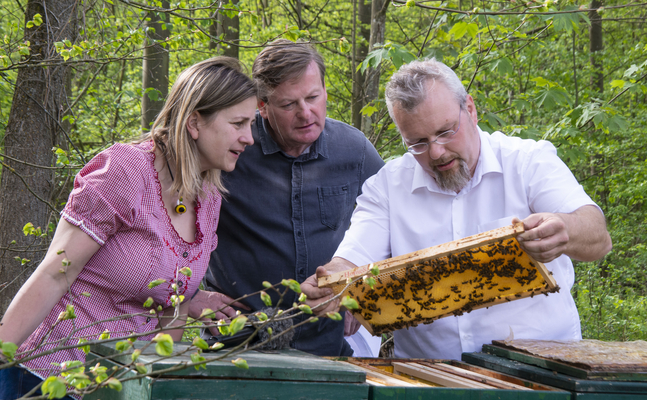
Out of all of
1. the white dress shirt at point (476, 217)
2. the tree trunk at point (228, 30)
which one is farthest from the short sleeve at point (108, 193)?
the tree trunk at point (228, 30)

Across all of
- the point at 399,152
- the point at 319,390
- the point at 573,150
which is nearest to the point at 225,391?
the point at 319,390

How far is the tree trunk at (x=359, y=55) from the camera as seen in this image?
679 cm

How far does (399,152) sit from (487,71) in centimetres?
134

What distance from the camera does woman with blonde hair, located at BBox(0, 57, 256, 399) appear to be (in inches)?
83.0

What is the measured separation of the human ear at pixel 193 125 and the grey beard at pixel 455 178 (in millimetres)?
1243

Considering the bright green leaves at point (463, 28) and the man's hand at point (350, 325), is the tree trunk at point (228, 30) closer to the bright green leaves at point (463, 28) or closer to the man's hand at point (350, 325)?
the bright green leaves at point (463, 28)

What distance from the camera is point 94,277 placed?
2.26 metres

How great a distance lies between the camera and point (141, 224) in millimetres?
2314

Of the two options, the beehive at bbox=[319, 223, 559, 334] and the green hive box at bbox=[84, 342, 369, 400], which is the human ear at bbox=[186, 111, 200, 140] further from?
the green hive box at bbox=[84, 342, 369, 400]

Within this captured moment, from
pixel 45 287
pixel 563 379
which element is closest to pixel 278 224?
pixel 45 287

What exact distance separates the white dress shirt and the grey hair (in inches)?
13.4

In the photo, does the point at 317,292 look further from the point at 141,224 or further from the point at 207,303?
the point at 141,224

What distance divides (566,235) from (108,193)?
6.08 feet

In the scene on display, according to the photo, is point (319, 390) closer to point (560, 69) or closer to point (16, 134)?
point (16, 134)
